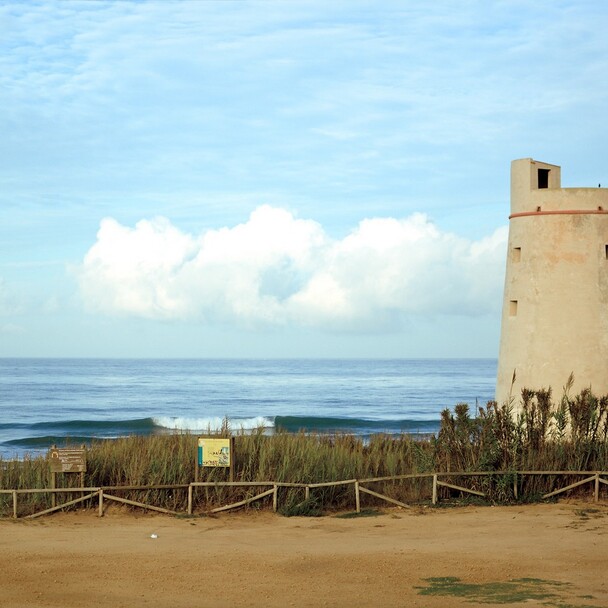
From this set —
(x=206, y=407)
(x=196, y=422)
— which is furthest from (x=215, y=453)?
(x=206, y=407)

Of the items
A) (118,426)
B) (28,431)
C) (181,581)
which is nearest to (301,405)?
(118,426)

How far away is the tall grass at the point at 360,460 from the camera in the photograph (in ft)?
49.5

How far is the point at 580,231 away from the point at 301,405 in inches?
1583

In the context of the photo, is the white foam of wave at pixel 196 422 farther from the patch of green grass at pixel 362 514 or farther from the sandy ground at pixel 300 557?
the sandy ground at pixel 300 557

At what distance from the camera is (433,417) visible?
4747cm

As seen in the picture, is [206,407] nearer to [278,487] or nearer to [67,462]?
[67,462]

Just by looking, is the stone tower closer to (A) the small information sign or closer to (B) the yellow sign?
(B) the yellow sign

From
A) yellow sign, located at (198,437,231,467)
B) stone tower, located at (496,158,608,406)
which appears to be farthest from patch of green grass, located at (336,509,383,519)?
stone tower, located at (496,158,608,406)

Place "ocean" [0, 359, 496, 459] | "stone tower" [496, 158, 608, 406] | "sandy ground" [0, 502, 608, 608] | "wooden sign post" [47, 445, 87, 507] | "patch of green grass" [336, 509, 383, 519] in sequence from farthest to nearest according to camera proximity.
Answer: "ocean" [0, 359, 496, 459] < "stone tower" [496, 158, 608, 406] < "wooden sign post" [47, 445, 87, 507] < "patch of green grass" [336, 509, 383, 519] < "sandy ground" [0, 502, 608, 608]

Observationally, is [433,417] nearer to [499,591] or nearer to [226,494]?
[226,494]

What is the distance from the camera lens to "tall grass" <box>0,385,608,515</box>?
49.5 ft

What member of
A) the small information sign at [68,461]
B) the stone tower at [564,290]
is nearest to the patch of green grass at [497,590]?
the small information sign at [68,461]

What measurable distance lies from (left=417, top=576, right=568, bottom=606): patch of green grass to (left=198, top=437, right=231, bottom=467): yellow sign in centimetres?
533

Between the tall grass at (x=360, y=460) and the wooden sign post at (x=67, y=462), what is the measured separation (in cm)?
35
